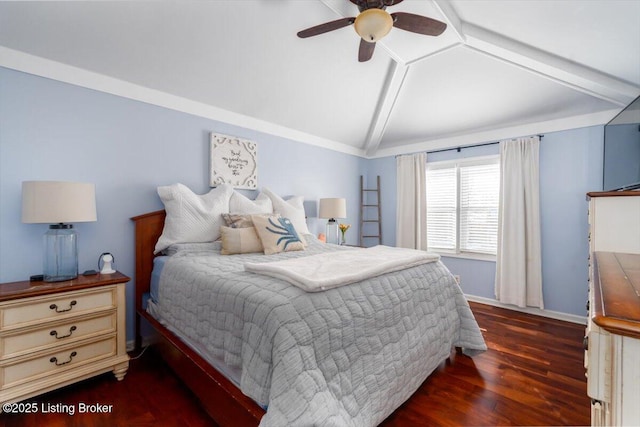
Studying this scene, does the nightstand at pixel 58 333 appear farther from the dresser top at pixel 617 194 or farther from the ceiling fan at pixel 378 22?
the dresser top at pixel 617 194

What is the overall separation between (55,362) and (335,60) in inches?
125

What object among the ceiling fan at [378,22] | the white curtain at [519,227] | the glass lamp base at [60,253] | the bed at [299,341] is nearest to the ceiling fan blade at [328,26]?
the ceiling fan at [378,22]

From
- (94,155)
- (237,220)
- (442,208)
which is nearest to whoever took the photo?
(94,155)

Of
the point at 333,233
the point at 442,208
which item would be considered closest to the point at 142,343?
the point at 333,233

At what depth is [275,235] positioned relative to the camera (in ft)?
8.27

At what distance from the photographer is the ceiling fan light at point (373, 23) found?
1584mm

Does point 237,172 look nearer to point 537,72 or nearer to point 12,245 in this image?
point 12,245

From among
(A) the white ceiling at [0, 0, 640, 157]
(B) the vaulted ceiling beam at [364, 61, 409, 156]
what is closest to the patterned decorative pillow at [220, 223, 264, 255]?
(A) the white ceiling at [0, 0, 640, 157]

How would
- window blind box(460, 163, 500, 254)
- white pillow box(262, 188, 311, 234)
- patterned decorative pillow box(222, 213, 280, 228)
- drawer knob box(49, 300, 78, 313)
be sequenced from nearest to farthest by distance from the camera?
drawer knob box(49, 300, 78, 313) → patterned decorative pillow box(222, 213, 280, 228) → white pillow box(262, 188, 311, 234) → window blind box(460, 163, 500, 254)

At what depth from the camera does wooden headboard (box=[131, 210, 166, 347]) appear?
244 centimetres

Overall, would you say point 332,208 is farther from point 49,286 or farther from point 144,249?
point 49,286

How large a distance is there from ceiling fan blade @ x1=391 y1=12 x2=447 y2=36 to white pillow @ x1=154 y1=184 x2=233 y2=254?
2069mm

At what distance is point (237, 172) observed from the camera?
124 inches

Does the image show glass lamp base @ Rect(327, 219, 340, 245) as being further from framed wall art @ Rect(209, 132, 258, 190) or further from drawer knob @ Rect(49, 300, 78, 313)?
drawer knob @ Rect(49, 300, 78, 313)
